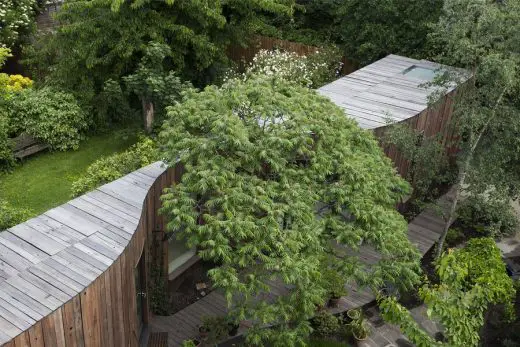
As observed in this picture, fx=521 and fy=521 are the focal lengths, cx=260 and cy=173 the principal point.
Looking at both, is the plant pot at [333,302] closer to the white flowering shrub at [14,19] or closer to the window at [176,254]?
the window at [176,254]

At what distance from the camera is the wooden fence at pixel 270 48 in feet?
53.2

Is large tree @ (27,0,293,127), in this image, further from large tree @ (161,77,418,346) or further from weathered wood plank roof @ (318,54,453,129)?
large tree @ (161,77,418,346)

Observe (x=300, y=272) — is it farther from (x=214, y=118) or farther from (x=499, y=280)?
(x=499, y=280)

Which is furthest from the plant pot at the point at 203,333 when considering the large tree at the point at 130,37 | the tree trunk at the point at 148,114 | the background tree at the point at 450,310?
the large tree at the point at 130,37

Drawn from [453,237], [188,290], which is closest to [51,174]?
[188,290]

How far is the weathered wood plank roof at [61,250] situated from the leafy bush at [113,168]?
2.22 metres

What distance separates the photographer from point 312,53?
52.3 ft

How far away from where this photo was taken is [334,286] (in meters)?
8.73

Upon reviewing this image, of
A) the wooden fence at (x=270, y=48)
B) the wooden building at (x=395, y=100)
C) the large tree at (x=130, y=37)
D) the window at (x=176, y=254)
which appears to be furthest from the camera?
the wooden fence at (x=270, y=48)

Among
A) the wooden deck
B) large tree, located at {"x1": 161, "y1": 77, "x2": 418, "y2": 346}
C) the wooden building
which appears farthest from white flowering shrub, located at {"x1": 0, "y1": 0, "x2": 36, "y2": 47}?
large tree, located at {"x1": 161, "y1": 77, "x2": 418, "y2": 346}

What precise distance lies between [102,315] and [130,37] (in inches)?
340

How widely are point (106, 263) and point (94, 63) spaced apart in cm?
812

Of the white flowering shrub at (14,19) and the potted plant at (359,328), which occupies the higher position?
the white flowering shrub at (14,19)

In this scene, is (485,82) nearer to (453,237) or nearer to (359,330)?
(453,237)
